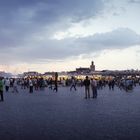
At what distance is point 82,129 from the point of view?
44.3ft

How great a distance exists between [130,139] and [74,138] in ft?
4.55

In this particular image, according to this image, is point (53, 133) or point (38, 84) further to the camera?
point (38, 84)

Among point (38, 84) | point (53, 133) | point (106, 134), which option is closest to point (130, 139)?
point (106, 134)

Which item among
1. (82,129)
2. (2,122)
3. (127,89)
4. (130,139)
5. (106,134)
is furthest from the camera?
(127,89)

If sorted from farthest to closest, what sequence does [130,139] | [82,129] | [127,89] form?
[127,89] → [82,129] → [130,139]

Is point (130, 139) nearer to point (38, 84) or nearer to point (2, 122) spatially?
point (2, 122)

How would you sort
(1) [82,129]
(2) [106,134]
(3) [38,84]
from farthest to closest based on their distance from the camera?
1. (3) [38,84]
2. (1) [82,129]
3. (2) [106,134]

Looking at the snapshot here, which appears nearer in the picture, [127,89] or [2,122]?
[2,122]

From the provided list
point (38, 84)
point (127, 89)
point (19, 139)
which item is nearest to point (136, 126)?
point (19, 139)

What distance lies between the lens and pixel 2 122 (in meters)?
15.9

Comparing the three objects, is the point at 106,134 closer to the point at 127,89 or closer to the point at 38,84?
the point at 127,89

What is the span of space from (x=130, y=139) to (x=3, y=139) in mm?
3131

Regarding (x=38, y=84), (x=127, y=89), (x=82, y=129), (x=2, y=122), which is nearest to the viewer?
(x=82, y=129)

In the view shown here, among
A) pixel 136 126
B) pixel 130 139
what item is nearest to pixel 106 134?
pixel 130 139
